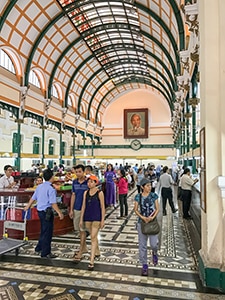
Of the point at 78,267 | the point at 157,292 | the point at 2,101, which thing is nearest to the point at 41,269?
the point at 78,267

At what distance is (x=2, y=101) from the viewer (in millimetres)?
13859

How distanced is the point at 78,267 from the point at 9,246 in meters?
1.32

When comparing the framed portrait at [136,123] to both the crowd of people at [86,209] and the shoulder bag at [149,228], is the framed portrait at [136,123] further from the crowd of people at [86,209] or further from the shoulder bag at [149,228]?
the shoulder bag at [149,228]

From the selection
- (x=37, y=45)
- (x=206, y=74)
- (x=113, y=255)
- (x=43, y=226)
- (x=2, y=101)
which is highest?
(x=37, y=45)

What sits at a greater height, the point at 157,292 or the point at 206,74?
the point at 206,74

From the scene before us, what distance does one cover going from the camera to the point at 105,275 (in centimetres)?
371

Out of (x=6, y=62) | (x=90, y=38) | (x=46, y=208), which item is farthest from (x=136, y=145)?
(x=46, y=208)

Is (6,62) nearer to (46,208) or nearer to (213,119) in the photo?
(46,208)

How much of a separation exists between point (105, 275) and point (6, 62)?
14.3m

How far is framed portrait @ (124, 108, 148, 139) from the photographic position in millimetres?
32500

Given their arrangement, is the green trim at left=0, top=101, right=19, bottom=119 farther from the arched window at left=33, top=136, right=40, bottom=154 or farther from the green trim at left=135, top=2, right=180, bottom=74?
→ the green trim at left=135, top=2, right=180, bottom=74

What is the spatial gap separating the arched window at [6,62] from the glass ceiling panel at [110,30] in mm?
4291

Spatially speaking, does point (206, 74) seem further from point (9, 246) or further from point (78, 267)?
point (9, 246)

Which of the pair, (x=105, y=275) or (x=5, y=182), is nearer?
(x=105, y=275)
